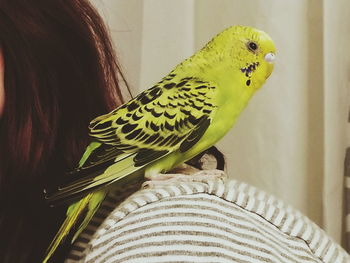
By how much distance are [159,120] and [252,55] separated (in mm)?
109

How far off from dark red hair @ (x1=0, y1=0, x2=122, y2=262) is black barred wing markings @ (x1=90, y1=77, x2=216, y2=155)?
12cm

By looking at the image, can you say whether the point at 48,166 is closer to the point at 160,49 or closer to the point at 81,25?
the point at 81,25

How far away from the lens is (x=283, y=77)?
0.90 meters

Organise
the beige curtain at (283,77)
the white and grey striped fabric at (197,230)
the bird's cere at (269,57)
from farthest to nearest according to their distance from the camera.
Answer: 1. the beige curtain at (283,77)
2. the bird's cere at (269,57)
3. the white and grey striped fabric at (197,230)

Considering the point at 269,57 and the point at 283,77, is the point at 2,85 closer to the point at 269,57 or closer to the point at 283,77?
the point at 269,57

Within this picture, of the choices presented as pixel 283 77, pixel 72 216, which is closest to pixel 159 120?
pixel 72 216

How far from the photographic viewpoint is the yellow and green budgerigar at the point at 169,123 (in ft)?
1.58

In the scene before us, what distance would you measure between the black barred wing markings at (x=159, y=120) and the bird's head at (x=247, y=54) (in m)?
0.04

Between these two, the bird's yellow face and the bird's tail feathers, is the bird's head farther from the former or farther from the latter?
the bird's tail feathers

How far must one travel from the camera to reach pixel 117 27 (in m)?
0.95

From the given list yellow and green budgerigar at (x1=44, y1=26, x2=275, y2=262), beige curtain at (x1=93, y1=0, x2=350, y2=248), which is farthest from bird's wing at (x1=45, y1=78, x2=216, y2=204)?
beige curtain at (x1=93, y1=0, x2=350, y2=248)

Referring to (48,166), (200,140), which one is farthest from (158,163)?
(48,166)

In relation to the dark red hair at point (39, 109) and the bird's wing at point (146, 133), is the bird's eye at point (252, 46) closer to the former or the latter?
the bird's wing at point (146, 133)

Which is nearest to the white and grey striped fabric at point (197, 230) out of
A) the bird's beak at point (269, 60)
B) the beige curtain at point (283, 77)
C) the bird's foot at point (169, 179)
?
the bird's foot at point (169, 179)
